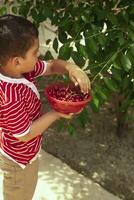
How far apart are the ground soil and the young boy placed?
1.01 metres

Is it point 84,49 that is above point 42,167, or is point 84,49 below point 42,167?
above

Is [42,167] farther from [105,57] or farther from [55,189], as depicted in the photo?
[105,57]

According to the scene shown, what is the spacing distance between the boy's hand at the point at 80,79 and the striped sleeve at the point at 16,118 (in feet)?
0.79

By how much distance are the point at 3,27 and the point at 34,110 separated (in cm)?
40

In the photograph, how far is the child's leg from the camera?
2.18 meters

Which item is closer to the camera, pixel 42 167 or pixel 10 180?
pixel 10 180

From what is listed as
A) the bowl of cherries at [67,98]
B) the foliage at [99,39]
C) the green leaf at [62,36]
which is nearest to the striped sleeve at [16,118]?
the bowl of cherries at [67,98]

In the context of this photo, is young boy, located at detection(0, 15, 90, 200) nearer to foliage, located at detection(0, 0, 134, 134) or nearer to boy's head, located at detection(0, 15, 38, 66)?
boy's head, located at detection(0, 15, 38, 66)

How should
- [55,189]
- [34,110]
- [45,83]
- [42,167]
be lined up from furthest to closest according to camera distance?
[45,83]
[42,167]
[55,189]
[34,110]

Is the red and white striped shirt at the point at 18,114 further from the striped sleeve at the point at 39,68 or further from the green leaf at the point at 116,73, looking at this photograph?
the green leaf at the point at 116,73

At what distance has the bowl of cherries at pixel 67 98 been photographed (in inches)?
73.2

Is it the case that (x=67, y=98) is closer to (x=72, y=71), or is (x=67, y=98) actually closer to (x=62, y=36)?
(x=72, y=71)

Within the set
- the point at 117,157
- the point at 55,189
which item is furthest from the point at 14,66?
the point at 117,157

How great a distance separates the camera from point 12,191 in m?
2.24
